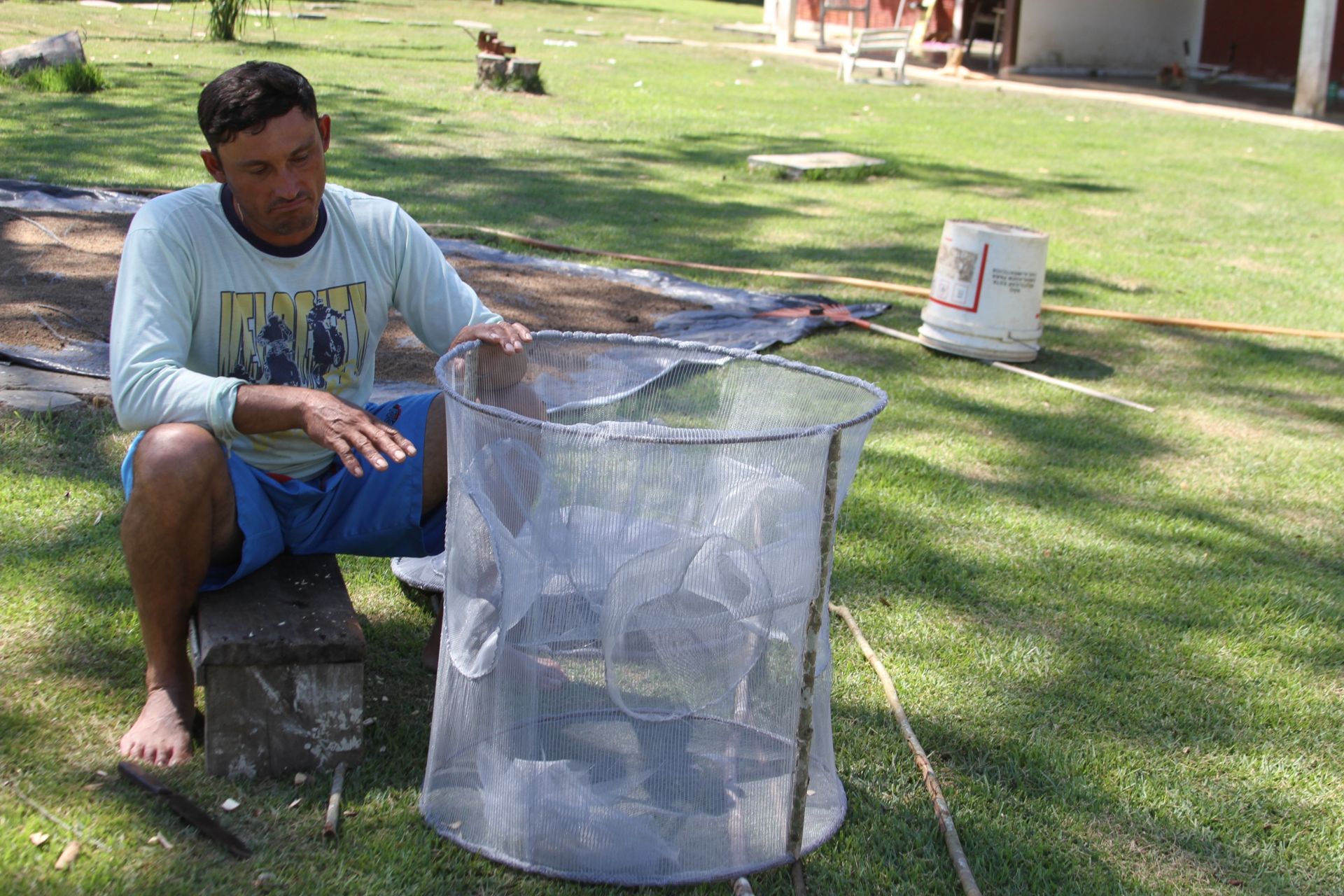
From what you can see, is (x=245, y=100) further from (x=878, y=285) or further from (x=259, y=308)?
(x=878, y=285)

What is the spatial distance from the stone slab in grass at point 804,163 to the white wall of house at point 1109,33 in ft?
34.2

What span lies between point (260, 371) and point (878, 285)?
3924 millimetres

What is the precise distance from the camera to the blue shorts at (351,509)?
2.28 m

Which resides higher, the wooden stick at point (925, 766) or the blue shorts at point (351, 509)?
the blue shorts at point (351, 509)

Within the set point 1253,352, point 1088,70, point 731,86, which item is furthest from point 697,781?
point 1088,70

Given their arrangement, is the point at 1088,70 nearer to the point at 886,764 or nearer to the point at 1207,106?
the point at 1207,106

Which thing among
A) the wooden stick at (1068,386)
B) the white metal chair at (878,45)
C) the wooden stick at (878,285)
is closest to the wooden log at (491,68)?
the white metal chair at (878,45)

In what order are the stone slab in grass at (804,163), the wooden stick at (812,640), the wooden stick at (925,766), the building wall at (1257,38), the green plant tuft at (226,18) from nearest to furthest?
the wooden stick at (812,640)
the wooden stick at (925,766)
the stone slab in grass at (804,163)
the green plant tuft at (226,18)
the building wall at (1257,38)

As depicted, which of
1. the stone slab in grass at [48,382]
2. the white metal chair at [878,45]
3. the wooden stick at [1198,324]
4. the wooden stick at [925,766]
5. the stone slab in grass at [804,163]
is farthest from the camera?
the white metal chair at [878,45]

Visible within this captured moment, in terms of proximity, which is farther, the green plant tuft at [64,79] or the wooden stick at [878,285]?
the green plant tuft at [64,79]

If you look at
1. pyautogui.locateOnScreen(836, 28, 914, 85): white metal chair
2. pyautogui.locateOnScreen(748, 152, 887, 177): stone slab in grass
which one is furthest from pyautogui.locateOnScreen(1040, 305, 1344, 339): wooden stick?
pyautogui.locateOnScreen(836, 28, 914, 85): white metal chair

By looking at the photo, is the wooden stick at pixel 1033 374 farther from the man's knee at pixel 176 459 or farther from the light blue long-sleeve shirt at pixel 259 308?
the man's knee at pixel 176 459

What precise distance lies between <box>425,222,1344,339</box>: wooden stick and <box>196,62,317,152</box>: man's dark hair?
366cm

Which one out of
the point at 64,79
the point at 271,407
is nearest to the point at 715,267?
the point at 271,407
